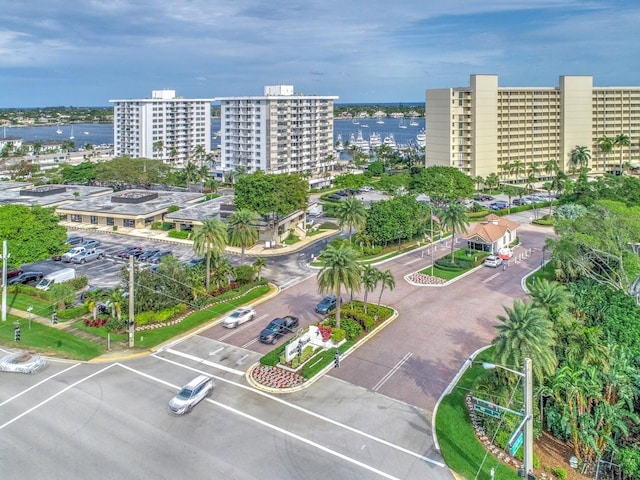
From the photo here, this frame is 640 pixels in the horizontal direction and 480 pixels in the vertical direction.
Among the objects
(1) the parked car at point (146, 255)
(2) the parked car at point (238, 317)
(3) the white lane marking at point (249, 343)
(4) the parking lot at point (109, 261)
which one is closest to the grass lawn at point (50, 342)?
(4) the parking lot at point (109, 261)

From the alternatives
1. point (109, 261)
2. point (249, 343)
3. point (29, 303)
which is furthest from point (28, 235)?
point (249, 343)

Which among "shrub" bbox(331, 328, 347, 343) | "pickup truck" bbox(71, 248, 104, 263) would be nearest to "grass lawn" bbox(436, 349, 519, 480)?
"shrub" bbox(331, 328, 347, 343)

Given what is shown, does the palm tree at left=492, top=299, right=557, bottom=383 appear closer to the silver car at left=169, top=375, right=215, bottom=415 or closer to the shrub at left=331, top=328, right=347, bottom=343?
the shrub at left=331, top=328, right=347, bottom=343

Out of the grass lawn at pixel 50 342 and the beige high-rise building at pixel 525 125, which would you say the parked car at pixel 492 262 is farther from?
the beige high-rise building at pixel 525 125

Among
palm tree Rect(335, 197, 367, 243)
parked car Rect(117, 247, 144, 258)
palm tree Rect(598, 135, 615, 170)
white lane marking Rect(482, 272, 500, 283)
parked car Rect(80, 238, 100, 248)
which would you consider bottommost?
white lane marking Rect(482, 272, 500, 283)

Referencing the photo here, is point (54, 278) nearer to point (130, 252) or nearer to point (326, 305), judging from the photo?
point (130, 252)

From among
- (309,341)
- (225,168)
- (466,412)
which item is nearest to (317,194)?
(225,168)
